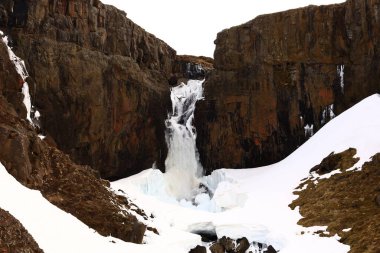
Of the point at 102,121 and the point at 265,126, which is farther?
the point at 265,126

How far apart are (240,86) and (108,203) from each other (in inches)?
972

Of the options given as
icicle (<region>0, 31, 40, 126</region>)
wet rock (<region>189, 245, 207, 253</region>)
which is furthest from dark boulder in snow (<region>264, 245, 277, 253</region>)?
icicle (<region>0, 31, 40, 126</region>)

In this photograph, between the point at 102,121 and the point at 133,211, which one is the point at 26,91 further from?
the point at 133,211

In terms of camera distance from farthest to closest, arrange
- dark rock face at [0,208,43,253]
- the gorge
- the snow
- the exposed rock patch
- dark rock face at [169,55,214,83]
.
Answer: dark rock face at [169,55,214,83]
the snow
the gorge
the exposed rock patch
dark rock face at [0,208,43,253]

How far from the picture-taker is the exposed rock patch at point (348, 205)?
18438 mm

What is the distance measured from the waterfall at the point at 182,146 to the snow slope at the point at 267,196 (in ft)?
6.68

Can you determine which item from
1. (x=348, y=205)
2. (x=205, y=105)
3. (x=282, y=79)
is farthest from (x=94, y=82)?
(x=348, y=205)

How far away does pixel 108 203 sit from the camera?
70.8ft

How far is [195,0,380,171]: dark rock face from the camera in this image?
39.9m

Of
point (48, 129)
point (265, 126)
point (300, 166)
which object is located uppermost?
point (265, 126)

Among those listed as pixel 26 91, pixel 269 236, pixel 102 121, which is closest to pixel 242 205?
pixel 269 236

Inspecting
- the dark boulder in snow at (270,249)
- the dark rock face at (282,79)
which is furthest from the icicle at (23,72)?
the dark boulder in snow at (270,249)

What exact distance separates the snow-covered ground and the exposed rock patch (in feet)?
2.31

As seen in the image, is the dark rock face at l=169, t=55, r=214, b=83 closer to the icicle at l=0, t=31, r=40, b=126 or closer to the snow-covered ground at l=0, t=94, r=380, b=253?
the snow-covered ground at l=0, t=94, r=380, b=253
